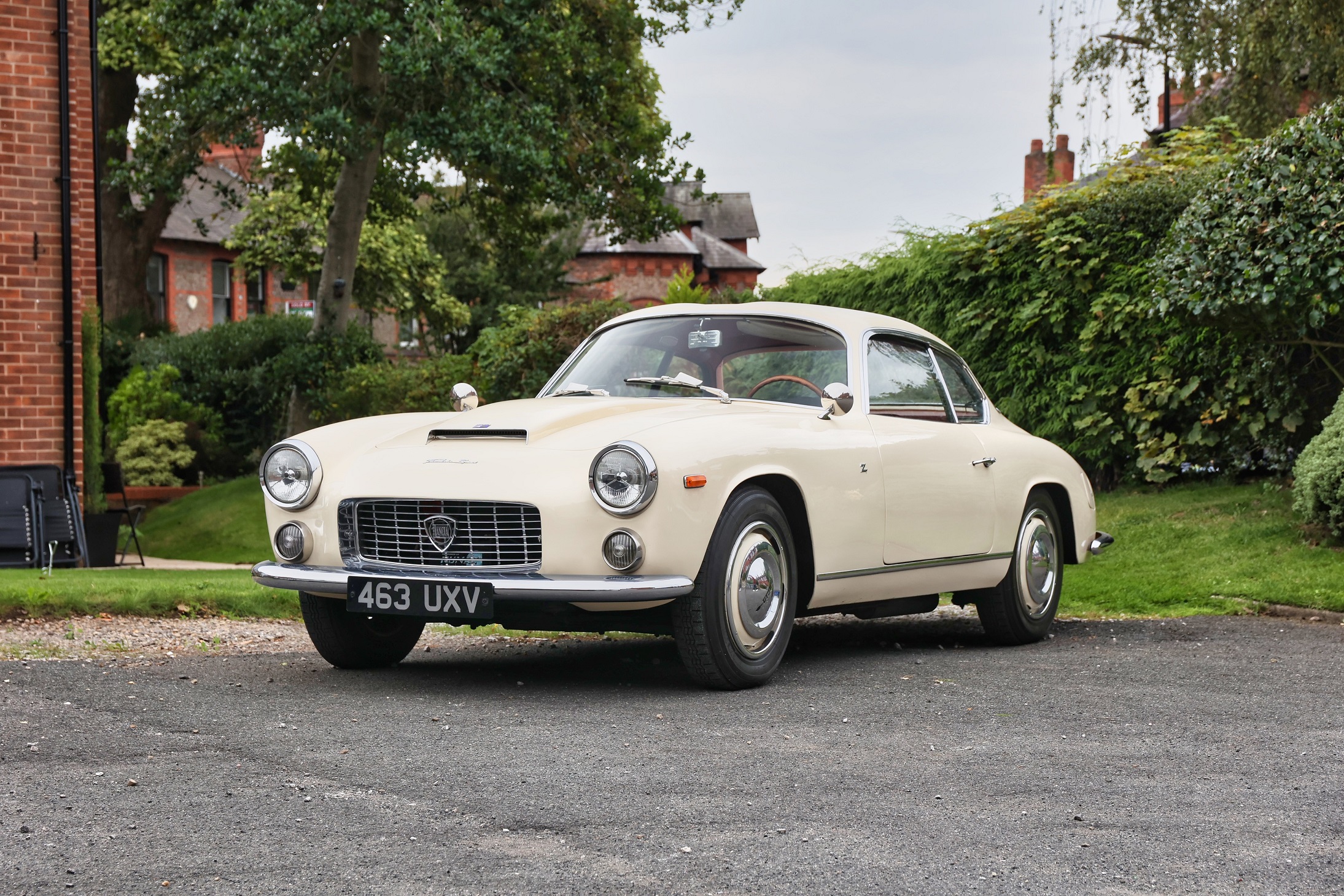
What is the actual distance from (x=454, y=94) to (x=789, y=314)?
10918mm

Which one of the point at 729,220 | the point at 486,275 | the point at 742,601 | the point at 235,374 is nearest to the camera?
the point at 742,601

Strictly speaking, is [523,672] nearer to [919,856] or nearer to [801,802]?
[801,802]

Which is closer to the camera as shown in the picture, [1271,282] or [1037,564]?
[1037,564]

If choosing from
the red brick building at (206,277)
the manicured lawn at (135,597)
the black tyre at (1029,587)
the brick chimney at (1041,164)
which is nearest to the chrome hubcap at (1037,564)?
the black tyre at (1029,587)

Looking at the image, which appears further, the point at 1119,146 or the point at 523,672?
the point at 1119,146

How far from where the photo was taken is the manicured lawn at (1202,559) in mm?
8625

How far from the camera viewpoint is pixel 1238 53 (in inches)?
553

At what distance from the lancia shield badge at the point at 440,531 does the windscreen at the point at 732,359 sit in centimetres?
136

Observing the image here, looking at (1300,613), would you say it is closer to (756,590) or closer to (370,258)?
(756,590)

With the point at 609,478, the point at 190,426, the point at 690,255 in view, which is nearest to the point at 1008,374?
the point at 609,478

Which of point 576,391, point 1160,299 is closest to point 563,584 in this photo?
point 576,391

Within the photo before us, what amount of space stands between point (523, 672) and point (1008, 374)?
27.7 feet

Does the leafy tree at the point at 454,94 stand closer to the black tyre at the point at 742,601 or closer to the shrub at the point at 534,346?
the shrub at the point at 534,346

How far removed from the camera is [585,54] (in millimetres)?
17891
